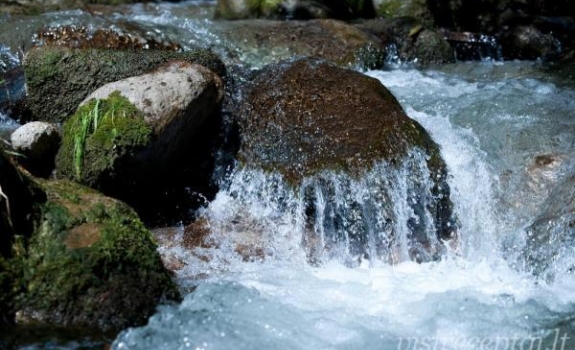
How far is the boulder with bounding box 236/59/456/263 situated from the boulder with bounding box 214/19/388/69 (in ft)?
7.10

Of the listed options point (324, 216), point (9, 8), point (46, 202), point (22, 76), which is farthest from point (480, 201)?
point (9, 8)

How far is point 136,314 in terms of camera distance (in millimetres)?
3770

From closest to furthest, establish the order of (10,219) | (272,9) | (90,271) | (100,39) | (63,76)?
(90,271)
(10,219)
(63,76)
(100,39)
(272,9)

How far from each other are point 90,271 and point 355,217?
2.21 m

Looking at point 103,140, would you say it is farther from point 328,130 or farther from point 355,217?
point 355,217

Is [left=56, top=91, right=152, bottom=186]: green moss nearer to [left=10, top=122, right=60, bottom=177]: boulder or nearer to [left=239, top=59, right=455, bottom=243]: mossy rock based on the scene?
[left=10, top=122, right=60, bottom=177]: boulder

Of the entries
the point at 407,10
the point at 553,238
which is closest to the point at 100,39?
the point at 553,238

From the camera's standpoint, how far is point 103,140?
504 centimetres

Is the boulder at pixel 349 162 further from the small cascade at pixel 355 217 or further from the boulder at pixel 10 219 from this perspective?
the boulder at pixel 10 219

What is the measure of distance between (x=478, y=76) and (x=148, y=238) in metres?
5.42

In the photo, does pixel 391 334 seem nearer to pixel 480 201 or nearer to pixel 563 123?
pixel 480 201

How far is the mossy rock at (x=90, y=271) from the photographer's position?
371cm

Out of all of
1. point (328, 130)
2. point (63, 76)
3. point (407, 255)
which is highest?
point (63, 76)

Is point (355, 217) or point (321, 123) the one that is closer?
point (355, 217)
